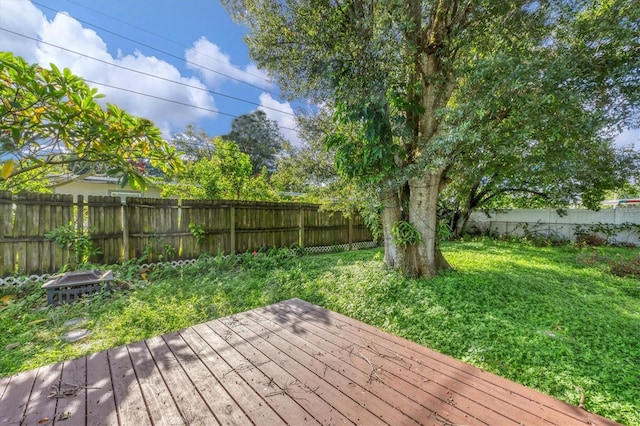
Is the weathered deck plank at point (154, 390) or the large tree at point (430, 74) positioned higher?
the large tree at point (430, 74)

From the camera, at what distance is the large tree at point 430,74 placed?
113 inches

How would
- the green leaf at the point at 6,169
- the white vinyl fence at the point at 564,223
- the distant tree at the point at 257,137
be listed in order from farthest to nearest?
the distant tree at the point at 257,137, the white vinyl fence at the point at 564,223, the green leaf at the point at 6,169

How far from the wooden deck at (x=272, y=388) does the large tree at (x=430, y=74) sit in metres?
2.30

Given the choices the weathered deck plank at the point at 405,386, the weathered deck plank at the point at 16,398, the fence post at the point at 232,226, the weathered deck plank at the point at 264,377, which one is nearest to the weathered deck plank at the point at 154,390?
→ the weathered deck plank at the point at 264,377

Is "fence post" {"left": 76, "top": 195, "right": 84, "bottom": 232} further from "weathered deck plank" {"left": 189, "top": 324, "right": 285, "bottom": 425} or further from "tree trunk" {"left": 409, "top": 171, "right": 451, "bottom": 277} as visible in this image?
"tree trunk" {"left": 409, "top": 171, "right": 451, "bottom": 277}

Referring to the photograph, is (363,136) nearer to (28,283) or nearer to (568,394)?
(568,394)

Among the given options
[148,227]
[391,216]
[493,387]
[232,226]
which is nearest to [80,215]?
[148,227]

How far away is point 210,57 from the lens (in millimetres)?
10430

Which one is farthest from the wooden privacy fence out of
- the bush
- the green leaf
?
the bush

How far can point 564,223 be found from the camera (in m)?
9.10

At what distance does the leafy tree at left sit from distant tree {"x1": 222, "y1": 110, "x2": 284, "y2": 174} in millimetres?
14578

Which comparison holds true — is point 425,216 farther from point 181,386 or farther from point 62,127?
point 62,127

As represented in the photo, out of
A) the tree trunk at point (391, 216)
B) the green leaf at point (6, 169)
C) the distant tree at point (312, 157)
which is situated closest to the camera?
the green leaf at point (6, 169)

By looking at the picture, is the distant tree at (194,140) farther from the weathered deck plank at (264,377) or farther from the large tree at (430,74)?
the weathered deck plank at (264,377)
